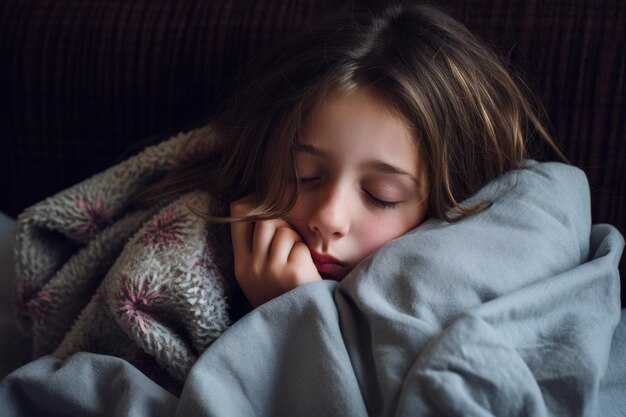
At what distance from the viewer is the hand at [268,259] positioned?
0.84 meters

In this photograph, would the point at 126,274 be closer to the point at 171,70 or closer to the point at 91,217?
the point at 91,217

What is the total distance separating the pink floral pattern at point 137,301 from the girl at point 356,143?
0.11 metres

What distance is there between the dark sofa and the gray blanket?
0.65ft

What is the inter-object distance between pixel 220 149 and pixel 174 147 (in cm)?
7

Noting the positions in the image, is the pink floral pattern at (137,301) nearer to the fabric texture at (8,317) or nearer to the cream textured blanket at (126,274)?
the cream textured blanket at (126,274)

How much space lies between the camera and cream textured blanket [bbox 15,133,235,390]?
0.84 metres

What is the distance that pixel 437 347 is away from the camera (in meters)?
0.66

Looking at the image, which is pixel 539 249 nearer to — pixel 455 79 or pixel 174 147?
pixel 455 79

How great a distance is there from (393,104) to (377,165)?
80mm

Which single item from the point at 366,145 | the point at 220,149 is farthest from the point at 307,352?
the point at 220,149

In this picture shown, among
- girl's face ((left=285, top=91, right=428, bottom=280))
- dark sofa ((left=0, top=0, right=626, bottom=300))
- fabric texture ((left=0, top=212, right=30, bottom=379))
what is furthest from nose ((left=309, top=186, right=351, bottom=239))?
fabric texture ((left=0, top=212, right=30, bottom=379))

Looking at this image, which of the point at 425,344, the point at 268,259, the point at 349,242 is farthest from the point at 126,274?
the point at 425,344

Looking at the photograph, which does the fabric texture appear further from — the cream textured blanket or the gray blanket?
the gray blanket

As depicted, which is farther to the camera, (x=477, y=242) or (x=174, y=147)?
(x=174, y=147)
